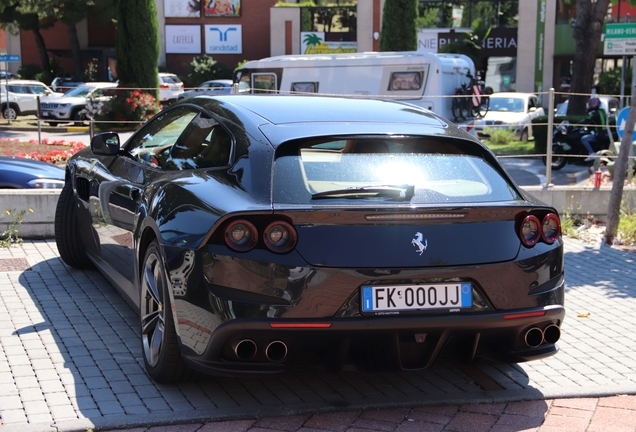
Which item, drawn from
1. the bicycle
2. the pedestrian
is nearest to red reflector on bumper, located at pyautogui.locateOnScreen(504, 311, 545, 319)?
the pedestrian

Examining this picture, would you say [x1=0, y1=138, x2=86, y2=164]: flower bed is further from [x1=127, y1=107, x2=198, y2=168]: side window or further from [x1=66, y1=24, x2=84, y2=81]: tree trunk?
[x1=66, y1=24, x2=84, y2=81]: tree trunk

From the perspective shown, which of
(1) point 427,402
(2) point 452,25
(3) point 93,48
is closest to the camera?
(1) point 427,402

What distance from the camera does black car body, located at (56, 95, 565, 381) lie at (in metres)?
3.71

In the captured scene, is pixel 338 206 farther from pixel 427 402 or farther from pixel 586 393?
pixel 586 393

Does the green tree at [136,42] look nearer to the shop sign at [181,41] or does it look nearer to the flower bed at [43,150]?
the flower bed at [43,150]

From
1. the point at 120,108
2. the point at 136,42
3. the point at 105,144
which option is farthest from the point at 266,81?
the point at 105,144

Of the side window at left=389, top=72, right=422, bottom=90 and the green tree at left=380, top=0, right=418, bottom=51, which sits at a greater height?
the green tree at left=380, top=0, right=418, bottom=51

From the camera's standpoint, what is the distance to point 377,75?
21984 millimetres

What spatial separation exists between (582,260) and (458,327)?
186 inches

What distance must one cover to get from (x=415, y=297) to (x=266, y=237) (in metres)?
0.73

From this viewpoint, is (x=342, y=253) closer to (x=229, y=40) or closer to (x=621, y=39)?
(x=621, y=39)

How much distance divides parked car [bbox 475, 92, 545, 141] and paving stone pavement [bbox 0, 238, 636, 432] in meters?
18.8

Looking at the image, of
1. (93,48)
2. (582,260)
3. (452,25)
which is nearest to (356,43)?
(452,25)

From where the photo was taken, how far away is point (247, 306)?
3.69 meters
